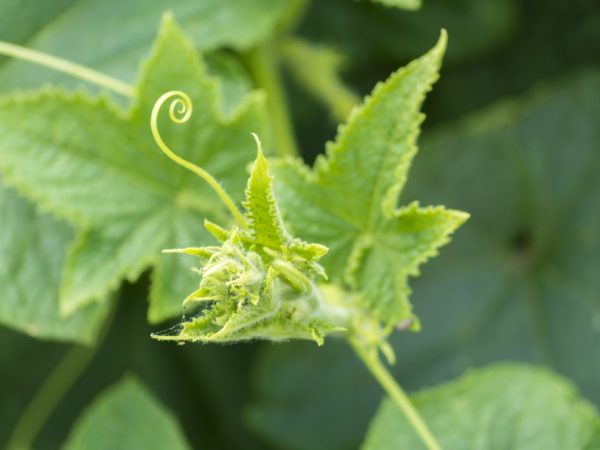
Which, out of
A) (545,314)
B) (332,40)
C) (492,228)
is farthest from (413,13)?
(545,314)

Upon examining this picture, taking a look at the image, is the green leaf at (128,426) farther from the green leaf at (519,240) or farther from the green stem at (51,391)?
the green leaf at (519,240)

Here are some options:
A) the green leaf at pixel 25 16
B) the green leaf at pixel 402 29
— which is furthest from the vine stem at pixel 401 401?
the green leaf at pixel 402 29

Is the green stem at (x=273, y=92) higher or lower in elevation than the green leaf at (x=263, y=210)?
lower

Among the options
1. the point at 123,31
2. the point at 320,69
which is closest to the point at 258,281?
the point at 123,31

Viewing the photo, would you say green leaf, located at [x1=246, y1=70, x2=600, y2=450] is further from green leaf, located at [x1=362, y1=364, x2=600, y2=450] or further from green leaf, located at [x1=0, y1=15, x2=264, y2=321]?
green leaf, located at [x1=0, y1=15, x2=264, y2=321]

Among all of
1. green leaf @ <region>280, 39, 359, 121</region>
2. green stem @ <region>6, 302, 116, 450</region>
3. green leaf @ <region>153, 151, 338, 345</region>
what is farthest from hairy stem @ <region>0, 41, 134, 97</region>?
green stem @ <region>6, 302, 116, 450</region>
